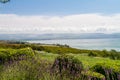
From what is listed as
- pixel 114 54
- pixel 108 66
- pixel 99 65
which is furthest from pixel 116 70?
pixel 114 54

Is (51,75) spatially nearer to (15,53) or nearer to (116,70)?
(116,70)

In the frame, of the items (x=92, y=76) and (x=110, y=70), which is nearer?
(x=92, y=76)

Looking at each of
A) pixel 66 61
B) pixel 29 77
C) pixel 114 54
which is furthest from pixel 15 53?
pixel 114 54

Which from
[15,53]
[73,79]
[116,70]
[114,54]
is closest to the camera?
[73,79]

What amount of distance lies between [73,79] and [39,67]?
1055 millimetres

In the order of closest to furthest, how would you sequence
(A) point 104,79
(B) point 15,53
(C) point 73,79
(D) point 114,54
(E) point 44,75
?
1. (E) point 44,75
2. (C) point 73,79
3. (A) point 104,79
4. (B) point 15,53
5. (D) point 114,54

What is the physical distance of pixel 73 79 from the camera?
10.5m

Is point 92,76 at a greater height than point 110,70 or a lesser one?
lesser

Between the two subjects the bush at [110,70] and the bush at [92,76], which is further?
the bush at [110,70]

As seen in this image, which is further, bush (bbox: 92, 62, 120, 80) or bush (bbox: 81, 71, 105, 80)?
bush (bbox: 92, 62, 120, 80)

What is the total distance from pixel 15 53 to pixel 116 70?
31.6ft

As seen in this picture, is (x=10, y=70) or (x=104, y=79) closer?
(x=10, y=70)

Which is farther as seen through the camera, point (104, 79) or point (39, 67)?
point (104, 79)

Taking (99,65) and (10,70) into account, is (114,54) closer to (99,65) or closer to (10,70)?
(99,65)
